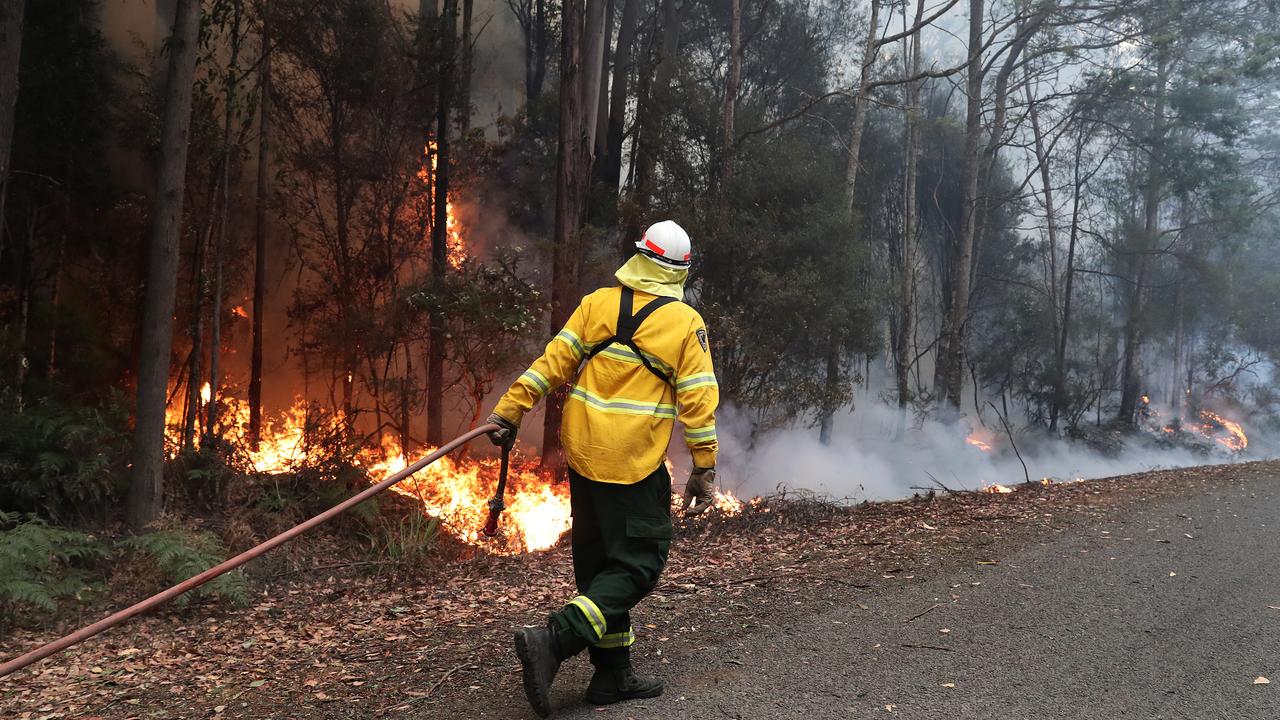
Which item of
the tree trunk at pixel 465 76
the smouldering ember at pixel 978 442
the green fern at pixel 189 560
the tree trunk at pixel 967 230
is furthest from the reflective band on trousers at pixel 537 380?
the tree trunk at pixel 967 230

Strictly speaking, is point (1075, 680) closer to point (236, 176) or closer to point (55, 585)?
point (55, 585)

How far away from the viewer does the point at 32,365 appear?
10008mm

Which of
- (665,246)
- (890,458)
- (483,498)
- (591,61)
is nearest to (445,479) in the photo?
(483,498)

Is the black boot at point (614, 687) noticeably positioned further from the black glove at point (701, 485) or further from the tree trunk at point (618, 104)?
the tree trunk at point (618, 104)

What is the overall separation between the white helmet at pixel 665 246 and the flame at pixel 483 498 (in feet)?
18.8

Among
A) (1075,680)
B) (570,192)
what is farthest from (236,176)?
(1075,680)

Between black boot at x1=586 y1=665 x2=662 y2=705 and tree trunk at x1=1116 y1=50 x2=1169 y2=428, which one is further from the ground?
tree trunk at x1=1116 y1=50 x2=1169 y2=428

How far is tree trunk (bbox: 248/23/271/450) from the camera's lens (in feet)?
39.8

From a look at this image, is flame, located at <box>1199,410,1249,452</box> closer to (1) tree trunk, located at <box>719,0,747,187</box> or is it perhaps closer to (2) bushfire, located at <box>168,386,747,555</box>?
(1) tree trunk, located at <box>719,0,747,187</box>

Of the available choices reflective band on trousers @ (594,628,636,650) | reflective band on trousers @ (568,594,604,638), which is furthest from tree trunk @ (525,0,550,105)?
reflective band on trousers @ (568,594,604,638)

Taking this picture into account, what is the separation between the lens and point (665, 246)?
3844mm

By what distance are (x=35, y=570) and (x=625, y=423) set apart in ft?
17.5

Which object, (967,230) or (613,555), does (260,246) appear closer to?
(613,555)

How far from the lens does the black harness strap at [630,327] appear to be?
3.72 metres
